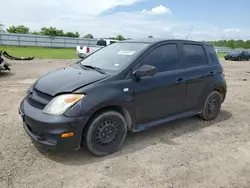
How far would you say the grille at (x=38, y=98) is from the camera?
345 centimetres

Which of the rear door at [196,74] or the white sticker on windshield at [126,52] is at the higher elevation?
the white sticker on windshield at [126,52]

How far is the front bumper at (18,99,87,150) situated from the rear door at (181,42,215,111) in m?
2.33

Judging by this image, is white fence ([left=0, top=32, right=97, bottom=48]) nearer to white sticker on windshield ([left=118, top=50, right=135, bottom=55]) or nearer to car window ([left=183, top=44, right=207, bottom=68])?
white sticker on windshield ([left=118, top=50, right=135, bottom=55])

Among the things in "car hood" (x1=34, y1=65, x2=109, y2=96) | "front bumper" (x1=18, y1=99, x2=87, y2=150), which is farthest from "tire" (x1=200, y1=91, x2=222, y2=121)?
"front bumper" (x1=18, y1=99, x2=87, y2=150)

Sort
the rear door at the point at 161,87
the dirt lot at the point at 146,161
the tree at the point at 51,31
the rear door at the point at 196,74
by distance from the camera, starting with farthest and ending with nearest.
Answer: the tree at the point at 51,31 → the rear door at the point at 196,74 → the rear door at the point at 161,87 → the dirt lot at the point at 146,161

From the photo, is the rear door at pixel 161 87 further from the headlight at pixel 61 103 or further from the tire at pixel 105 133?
the headlight at pixel 61 103

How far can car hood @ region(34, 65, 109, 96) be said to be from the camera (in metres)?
3.48

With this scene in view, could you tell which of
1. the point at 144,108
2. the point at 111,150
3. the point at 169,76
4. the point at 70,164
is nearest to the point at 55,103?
the point at 70,164

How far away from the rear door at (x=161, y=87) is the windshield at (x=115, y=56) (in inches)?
9.5

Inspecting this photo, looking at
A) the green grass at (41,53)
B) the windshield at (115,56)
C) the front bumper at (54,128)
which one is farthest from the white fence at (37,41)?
the front bumper at (54,128)

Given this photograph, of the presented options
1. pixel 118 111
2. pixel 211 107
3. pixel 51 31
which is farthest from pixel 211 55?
pixel 51 31

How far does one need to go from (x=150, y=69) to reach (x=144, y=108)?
0.65m

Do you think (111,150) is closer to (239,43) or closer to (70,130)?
(70,130)

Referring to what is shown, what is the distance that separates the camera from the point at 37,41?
36.5 meters
